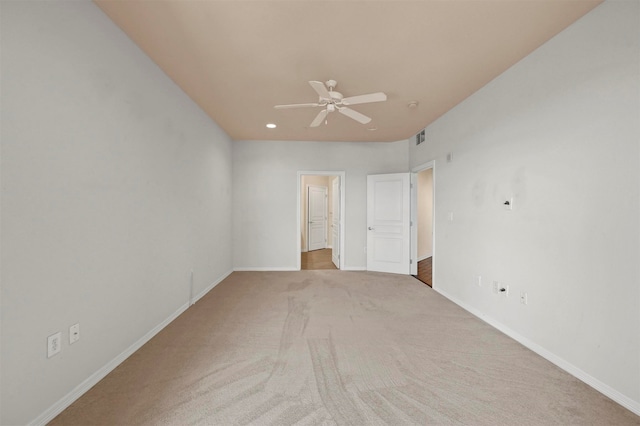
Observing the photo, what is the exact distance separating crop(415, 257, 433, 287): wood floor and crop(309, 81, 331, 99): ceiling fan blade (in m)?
3.46

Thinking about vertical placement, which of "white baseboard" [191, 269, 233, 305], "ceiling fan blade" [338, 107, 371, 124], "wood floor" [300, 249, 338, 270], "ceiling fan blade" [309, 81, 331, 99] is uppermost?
"ceiling fan blade" [309, 81, 331, 99]

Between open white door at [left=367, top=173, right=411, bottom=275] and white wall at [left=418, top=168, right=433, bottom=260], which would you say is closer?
open white door at [left=367, top=173, right=411, bottom=275]

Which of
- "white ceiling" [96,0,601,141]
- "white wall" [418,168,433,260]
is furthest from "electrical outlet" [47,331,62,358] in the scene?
"white wall" [418,168,433,260]

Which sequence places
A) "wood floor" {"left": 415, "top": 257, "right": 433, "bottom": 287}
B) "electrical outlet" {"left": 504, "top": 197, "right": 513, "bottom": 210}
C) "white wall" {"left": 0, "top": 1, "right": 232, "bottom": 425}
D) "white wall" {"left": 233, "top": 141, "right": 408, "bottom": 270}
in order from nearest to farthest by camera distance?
"white wall" {"left": 0, "top": 1, "right": 232, "bottom": 425}, "electrical outlet" {"left": 504, "top": 197, "right": 513, "bottom": 210}, "wood floor" {"left": 415, "top": 257, "right": 433, "bottom": 287}, "white wall" {"left": 233, "top": 141, "right": 408, "bottom": 270}

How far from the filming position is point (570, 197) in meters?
2.01

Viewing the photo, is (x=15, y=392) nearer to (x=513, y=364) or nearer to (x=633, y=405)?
(x=513, y=364)

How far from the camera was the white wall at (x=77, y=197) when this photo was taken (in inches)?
52.7

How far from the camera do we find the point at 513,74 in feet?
8.37

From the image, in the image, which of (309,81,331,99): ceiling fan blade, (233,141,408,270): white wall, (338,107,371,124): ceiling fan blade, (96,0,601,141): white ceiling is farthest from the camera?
(233,141,408,270): white wall

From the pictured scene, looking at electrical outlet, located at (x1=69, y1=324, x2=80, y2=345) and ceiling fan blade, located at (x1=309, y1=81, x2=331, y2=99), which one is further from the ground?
ceiling fan blade, located at (x1=309, y1=81, x2=331, y2=99)

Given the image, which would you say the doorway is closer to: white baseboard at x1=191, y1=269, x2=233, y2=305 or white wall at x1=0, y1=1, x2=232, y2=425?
white baseboard at x1=191, y1=269, x2=233, y2=305

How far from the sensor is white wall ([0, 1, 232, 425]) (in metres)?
1.34

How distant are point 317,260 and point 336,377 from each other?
15.0 ft

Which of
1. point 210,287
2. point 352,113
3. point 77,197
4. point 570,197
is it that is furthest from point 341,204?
point 77,197
